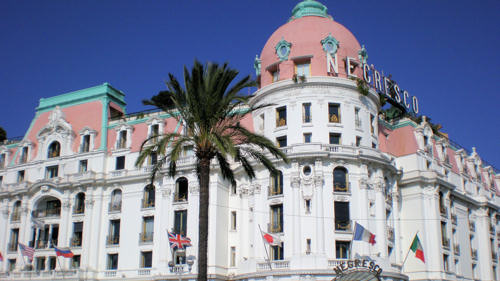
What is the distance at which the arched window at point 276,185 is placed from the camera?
174ft

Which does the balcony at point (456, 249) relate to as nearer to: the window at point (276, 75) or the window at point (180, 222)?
the window at point (276, 75)

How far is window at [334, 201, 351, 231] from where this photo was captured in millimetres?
50938

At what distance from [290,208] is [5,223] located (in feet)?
114

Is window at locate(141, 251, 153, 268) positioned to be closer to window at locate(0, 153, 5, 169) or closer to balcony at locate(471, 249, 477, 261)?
window at locate(0, 153, 5, 169)

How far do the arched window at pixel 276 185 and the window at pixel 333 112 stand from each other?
693 centimetres

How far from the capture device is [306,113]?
2141 inches

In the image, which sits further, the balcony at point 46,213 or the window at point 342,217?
the balcony at point 46,213

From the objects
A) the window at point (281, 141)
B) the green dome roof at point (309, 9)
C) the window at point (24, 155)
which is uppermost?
the green dome roof at point (309, 9)

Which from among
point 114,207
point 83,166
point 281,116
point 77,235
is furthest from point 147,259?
point 281,116

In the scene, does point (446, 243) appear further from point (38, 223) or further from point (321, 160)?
point (38, 223)

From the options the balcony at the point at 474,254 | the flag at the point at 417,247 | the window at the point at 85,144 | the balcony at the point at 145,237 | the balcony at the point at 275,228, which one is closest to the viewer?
the flag at the point at 417,247

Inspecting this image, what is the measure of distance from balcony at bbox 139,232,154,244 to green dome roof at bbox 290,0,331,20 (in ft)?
87.6

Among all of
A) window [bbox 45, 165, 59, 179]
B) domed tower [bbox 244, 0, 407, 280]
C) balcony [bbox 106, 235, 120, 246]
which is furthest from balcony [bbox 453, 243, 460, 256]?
window [bbox 45, 165, 59, 179]

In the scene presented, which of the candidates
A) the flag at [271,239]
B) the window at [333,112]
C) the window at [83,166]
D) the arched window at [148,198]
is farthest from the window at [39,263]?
the window at [333,112]
